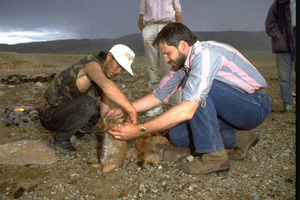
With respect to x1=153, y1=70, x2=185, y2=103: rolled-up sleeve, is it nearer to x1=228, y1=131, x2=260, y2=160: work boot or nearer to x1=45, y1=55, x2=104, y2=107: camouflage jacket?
x1=45, y1=55, x2=104, y2=107: camouflage jacket

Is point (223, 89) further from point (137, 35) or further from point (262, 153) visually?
point (137, 35)

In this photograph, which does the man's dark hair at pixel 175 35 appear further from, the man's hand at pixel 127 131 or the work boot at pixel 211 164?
the work boot at pixel 211 164

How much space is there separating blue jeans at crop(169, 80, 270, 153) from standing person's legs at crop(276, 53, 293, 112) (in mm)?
1986

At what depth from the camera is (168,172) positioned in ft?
8.52

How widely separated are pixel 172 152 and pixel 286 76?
2.62 meters

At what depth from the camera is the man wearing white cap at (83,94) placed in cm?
268

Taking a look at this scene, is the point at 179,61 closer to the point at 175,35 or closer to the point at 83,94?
the point at 175,35

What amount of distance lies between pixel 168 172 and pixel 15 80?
5.66 meters

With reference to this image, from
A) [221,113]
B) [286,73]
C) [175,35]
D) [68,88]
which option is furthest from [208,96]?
[286,73]

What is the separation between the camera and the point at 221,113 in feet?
8.66

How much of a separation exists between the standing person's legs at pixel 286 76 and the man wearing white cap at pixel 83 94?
272 centimetres

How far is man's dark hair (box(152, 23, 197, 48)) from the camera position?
2338 mm

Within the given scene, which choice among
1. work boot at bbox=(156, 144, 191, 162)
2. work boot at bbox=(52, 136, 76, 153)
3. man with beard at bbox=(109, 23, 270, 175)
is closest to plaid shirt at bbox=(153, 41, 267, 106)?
man with beard at bbox=(109, 23, 270, 175)

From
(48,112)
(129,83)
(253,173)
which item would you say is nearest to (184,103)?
(253,173)
